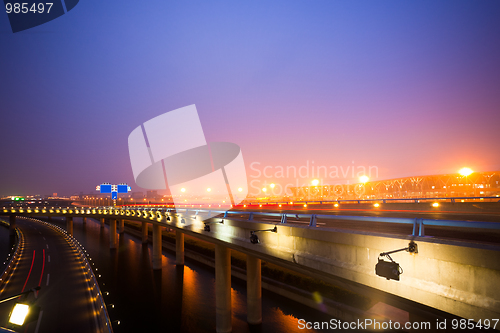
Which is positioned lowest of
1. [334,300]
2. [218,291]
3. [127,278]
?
[127,278]

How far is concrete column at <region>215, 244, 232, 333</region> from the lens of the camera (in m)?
19.9

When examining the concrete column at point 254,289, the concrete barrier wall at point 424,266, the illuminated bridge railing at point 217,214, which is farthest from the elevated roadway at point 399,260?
the concrete column at point 254,289

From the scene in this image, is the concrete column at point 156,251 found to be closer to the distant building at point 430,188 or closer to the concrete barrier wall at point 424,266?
the distant building at point 430,188

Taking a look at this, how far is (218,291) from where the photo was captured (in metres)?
20.0

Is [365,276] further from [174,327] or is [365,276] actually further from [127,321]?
[127,321]

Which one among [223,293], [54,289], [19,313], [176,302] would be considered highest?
[19,313]

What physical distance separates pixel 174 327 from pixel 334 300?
1393cm

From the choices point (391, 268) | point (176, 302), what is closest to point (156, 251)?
point (176, 302)

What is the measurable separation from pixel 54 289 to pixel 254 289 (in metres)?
19.8

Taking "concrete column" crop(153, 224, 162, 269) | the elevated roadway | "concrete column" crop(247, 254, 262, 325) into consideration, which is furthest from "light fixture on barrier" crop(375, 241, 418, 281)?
"concrete column" crop(153, 224, 162, 269)

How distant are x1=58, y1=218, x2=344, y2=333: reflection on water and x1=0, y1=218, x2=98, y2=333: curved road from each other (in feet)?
10.9

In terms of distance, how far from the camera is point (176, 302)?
91.2 ft

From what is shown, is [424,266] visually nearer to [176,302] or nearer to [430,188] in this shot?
[176,302]

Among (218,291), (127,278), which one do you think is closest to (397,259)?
(218,291)
